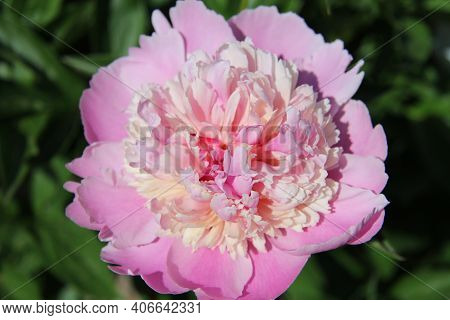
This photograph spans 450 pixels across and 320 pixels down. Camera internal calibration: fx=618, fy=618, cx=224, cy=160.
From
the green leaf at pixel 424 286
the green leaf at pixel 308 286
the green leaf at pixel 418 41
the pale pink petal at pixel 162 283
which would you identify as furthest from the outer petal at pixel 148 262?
the green leaf at pixel 418 41

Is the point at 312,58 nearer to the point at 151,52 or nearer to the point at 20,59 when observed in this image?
the point at 151,52

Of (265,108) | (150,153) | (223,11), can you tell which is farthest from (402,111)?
(150,153)

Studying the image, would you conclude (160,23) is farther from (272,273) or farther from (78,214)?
(272,273)

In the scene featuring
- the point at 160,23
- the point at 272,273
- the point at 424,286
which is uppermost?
the point at 160,23

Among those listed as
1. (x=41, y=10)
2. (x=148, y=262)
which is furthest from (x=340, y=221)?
(x=41, y=10)

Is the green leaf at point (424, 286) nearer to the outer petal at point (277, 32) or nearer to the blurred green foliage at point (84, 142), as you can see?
the blurred green foliage at point (84, 142)

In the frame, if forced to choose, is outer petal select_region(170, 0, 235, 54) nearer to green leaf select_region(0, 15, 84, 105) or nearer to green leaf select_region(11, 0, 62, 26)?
green leaf select_region(0, 15, 84, 105)
